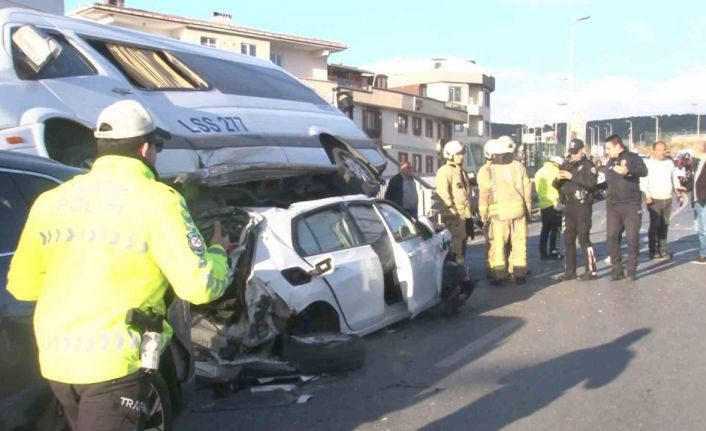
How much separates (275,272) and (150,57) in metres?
3.29

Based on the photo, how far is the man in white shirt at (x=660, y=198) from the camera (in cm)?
1373

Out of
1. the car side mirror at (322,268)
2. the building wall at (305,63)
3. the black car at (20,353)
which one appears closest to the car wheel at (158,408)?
the black car at (20,353)

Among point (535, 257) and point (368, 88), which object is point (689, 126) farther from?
point (535, 257)

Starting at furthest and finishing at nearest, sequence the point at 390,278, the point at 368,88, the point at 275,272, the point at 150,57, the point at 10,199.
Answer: the point at 368,88 → the point at 150,57 → the point at 390,278 → the point at 275,272 → the point at 10,199

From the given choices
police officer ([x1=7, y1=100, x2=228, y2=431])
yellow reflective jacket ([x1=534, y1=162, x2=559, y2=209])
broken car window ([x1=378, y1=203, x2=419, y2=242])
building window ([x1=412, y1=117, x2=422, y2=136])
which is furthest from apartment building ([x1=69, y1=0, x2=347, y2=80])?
police officer ([x1=7, y1=100, x2=228, y2=431])

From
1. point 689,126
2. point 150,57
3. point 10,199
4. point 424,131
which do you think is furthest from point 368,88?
point 689,126

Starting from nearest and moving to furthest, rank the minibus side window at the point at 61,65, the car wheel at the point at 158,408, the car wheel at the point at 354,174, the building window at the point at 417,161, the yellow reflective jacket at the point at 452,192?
1. the car wheel at the point at 158,408
2. the minibus side window at the point at 61,65
3. the car wheel at the point at 354,174
4. the yellow reflective jacket at the point at 452,192
5. the building window at the point at 417,161

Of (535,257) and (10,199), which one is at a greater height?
(10,199)

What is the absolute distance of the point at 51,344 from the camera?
2957 millimetres

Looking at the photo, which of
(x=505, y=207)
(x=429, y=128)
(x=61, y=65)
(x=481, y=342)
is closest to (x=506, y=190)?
(x=505, y=207)

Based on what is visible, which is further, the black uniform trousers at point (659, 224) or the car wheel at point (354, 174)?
the black uniform trousers at point (659, 224)

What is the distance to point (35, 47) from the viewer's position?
7.08 m

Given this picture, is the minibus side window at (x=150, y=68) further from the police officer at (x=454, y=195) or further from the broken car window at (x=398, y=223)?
the police officer at (x=454, y=195)

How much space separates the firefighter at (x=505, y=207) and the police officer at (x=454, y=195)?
1.27 feet
